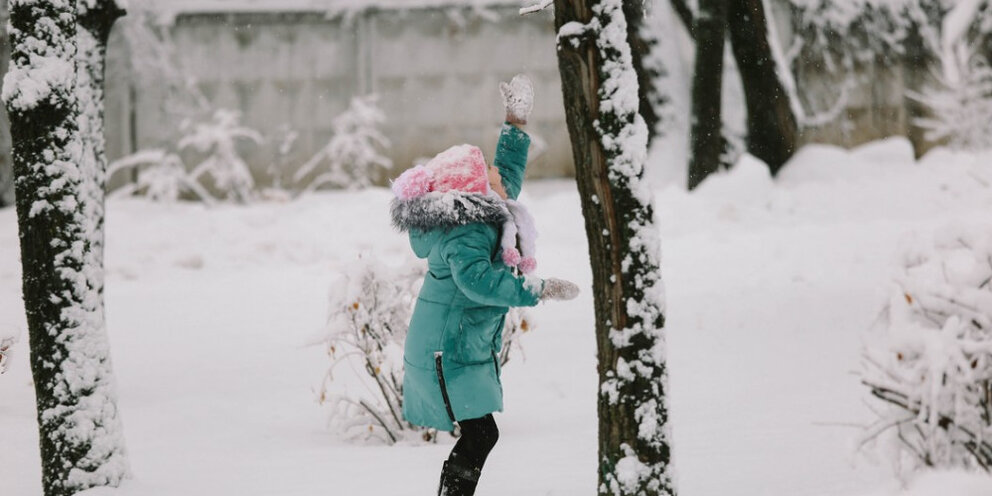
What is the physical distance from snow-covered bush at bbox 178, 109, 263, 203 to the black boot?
9519 mm

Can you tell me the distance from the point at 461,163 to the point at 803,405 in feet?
9.12

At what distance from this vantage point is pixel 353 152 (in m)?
12.9

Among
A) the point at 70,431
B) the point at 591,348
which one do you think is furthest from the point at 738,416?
the point at 70,431

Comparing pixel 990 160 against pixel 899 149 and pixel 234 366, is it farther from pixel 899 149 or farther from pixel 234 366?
pixel 234 366

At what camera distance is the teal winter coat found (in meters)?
3.52

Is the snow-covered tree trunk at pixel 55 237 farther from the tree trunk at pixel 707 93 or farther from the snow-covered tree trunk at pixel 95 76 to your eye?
the tree trunk at pixel 707 93

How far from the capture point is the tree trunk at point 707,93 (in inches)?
436

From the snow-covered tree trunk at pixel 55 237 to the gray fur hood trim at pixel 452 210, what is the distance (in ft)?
4.37

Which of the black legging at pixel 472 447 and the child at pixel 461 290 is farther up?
the child at pixel 461 290

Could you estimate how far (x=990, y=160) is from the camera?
11656 millimetres

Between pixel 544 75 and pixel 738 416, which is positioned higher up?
pixel 544 75

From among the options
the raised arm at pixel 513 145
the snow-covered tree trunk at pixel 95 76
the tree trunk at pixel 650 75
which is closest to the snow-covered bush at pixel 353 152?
the tree trunk at pixel 650 75

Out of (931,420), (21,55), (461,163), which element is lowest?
(931,420)

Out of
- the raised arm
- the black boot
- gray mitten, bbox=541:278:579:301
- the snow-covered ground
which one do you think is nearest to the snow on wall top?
the snow-covered ground
